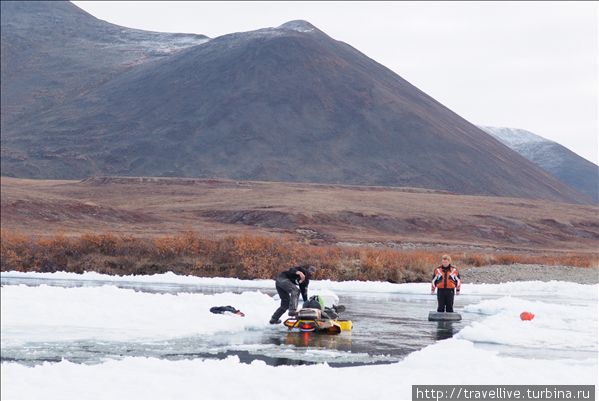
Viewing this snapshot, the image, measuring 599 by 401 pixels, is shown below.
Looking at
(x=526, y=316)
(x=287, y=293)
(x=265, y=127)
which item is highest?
(x=265, y=127)

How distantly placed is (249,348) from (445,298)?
7.97m

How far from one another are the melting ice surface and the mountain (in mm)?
110389

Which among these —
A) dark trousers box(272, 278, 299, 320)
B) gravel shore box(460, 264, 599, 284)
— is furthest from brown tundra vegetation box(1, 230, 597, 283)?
dark trousers box(272, 278, 299, 320)

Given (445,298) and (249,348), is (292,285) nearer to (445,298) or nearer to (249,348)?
(249,348)

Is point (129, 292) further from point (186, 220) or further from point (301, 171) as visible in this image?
point (301, 171)

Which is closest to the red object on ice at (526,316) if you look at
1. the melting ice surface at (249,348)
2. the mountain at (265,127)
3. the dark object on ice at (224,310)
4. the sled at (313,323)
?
the melting ice surface at (249,348)

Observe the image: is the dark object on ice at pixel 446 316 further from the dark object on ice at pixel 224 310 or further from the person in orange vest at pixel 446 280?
the dark object on ice at pixel 224 310

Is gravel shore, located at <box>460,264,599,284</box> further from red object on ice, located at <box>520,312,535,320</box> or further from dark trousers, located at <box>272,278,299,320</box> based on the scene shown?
dark trousers, located at <box>272,278,299,320</box>

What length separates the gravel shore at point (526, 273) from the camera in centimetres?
4394

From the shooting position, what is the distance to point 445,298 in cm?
2316

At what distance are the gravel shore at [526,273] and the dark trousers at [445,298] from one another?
1931cm

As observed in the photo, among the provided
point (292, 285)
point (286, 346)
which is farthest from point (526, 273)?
point (286, 346)

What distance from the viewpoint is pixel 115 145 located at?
151250 millimetres

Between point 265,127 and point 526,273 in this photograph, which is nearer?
point 526,273
